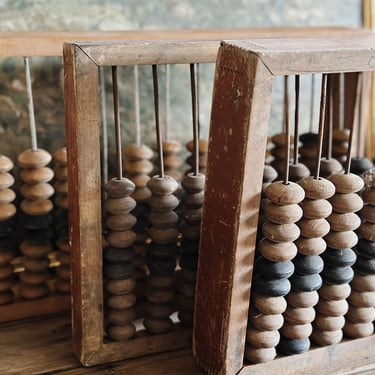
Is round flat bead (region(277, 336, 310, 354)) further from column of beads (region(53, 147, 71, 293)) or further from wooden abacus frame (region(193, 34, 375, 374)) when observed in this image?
column of beads (region(53, 147, 71, 293))

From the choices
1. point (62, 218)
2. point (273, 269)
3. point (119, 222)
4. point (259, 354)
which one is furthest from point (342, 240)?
point (62, 218)

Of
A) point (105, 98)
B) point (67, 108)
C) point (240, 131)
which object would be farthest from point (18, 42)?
point (240, 131)

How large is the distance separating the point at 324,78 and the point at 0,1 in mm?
695

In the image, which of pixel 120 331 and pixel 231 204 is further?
pixel 120 331

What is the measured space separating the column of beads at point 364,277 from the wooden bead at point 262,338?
169mm

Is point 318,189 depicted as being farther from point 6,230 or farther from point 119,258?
point 6,230

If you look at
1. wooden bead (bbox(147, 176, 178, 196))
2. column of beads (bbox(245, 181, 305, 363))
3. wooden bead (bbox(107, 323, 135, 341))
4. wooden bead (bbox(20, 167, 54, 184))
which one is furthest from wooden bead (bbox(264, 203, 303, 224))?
wooden bead (bbox(20, 167, 54, 184))

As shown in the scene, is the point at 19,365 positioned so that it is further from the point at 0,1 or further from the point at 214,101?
the point at 0,1

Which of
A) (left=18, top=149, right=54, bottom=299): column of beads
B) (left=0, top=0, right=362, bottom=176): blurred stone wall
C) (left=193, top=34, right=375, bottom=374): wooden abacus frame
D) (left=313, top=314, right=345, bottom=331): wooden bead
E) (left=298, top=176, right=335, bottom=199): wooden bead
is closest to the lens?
(left=193, top=34, right=375, bottom=374): wooden abacus frame

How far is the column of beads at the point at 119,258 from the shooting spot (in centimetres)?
110

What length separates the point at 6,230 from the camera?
1221 mm

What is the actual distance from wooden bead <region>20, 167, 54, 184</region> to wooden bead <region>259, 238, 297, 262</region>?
454 millimetres

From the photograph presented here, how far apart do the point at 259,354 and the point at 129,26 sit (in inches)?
30.0

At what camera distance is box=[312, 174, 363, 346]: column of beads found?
1046 mm
